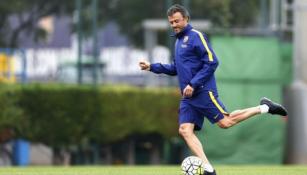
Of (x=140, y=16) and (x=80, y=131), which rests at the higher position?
(x=140, y=16)

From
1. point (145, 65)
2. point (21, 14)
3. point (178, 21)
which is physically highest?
point (178, 21)

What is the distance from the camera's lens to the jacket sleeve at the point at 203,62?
12.1 meters

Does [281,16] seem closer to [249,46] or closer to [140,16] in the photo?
[249,46]

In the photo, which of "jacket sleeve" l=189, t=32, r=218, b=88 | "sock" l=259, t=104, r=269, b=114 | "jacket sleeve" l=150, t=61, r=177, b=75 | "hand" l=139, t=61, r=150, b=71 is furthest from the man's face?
"sock" l=259, t=104, r=269, b=114

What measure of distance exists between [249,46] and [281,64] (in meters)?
1.18

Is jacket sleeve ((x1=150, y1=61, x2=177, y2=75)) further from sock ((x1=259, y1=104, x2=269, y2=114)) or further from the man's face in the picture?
sock ((x1=259, y1=104, x2=269, y2=114))

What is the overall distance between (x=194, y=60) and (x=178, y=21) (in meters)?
0.50

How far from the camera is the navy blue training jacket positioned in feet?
40.1

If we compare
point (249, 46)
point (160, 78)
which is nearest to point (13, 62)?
point (160, 78)

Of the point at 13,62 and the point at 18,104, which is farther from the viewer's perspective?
the point at 13,62

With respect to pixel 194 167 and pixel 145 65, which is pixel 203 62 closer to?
pixel 145 65

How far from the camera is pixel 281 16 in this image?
86.0ft

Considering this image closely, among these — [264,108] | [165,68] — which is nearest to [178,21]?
[165,68]

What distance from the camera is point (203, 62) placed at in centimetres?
1227
